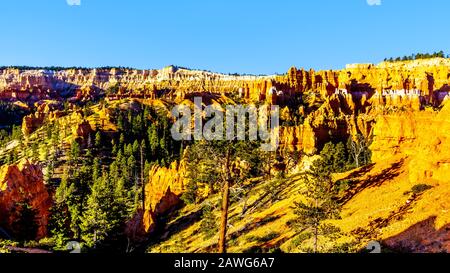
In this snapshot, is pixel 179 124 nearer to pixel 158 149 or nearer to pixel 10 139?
pixel 158 149

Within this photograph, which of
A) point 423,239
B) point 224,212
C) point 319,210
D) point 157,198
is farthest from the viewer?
point 157,198

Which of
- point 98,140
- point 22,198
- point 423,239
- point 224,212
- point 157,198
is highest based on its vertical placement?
point 98,140

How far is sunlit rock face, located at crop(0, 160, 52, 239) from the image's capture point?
50062 mm

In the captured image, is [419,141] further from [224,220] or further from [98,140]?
[98,140]

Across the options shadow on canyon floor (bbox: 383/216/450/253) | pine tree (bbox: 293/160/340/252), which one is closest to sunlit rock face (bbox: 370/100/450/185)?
shadow on canyon floor (bbox: 383/216/450/253)

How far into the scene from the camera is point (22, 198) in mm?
53250

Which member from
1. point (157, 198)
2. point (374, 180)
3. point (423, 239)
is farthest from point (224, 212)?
point (157, 198)

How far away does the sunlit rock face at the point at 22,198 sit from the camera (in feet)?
164

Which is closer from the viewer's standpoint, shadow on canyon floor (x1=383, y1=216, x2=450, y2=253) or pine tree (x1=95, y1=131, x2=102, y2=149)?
shadow on canyon floor (x1=383, y1=216, x2=450, y2=253)

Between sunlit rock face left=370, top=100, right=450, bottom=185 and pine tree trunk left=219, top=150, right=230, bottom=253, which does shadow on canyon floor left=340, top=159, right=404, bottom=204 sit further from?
pine tree trunk left=219, top=150, right=230, bottom=253

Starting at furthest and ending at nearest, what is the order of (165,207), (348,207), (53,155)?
(53,155)
(165,207)
(348,207)

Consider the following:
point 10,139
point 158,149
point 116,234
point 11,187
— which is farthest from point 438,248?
point 10,139
